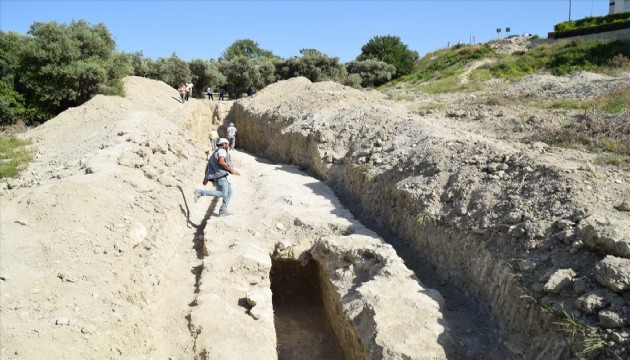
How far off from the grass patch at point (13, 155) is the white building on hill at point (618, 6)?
44212 mm

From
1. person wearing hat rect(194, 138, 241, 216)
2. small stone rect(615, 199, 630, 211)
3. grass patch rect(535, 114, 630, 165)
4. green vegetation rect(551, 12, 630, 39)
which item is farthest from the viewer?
green vegetation rect(551, 12, 630, 39)

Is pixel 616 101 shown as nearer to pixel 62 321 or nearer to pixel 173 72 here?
pixel 62 321

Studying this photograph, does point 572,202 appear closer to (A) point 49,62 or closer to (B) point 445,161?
(B) point 445,161

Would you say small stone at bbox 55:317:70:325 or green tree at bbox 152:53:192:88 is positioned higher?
green tree at bbox 152:53:192:88

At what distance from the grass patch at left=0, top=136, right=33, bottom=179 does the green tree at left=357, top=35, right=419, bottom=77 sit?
3332 cm

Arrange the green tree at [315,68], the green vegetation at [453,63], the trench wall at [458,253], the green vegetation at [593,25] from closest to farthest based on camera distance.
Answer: the trench wall at [458,253] < the green vegetation at [593,25] < the green vegetation at [453,63] < the green tree at [315,68]

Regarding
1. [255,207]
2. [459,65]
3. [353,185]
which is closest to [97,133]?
[255,207]

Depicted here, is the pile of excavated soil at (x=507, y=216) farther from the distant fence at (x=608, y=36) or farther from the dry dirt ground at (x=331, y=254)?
the distant fence at (x=608, y=36)

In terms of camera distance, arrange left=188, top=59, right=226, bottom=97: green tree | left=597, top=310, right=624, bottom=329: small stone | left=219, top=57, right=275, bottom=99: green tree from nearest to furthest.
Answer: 1. left=597, top=310, right=624, bottom=329: small stone
2. left=188, top=59, right=226, bottom=97: green tree
3. left=219, top=57, right=275, bottom=99: green tree

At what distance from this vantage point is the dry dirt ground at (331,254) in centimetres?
562

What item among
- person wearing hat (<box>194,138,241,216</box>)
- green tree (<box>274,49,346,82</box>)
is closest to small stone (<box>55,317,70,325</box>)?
person wearing hat (<box>194,138,241,216</box>)

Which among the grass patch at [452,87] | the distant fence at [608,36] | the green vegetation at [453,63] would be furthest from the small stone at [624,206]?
the green vegetation at [453,63]

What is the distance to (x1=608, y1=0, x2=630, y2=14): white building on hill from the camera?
3859 cm

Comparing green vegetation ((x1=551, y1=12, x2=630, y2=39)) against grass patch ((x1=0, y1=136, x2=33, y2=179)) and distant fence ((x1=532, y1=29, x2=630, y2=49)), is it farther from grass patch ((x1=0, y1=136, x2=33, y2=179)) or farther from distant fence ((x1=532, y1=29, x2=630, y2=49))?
grass patch ((x1=0, y1=136, x2=33, y2=179))
